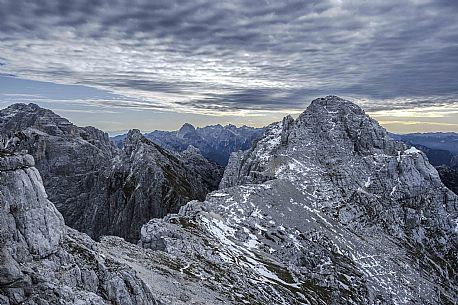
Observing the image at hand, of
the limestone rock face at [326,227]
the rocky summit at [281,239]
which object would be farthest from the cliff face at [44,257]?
the limestone rock face at [326,227]

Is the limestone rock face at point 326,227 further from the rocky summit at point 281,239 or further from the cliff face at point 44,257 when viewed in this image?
the cliff face at point 44,257

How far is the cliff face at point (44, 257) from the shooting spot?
33.2 m

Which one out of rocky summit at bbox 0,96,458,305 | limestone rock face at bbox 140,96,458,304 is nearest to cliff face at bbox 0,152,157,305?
rocky summit at bbox 0,96,458,305

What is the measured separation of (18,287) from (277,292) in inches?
2245

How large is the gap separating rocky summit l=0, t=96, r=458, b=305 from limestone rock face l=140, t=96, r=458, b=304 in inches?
→ 18.7

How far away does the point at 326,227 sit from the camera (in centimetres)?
13100

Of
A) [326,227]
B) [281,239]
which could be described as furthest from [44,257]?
[326,227]

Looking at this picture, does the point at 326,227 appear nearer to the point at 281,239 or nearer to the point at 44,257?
the point at 281,239

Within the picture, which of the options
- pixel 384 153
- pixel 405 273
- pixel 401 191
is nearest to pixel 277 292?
pixel 405 273

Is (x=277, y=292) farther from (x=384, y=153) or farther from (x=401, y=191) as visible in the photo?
(x=384, y=153)

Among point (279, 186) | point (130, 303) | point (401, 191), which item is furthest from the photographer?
point (401, 191)

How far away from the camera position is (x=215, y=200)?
124500 mm

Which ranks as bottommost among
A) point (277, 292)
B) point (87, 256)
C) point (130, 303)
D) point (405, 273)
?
point (405, 273)

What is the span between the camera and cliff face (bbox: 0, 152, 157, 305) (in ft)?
109
